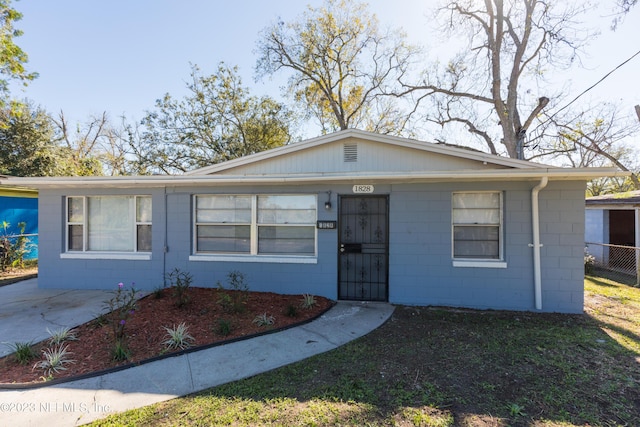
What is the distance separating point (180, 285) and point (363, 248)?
3.56 m

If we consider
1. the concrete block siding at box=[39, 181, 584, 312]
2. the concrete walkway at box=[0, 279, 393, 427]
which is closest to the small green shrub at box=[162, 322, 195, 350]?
the concrete walkway at box=[0, 279, 393, 427]

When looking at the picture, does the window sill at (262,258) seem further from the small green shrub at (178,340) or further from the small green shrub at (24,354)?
the small green shrub at (24,354)

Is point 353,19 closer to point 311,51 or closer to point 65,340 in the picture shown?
point 311,51

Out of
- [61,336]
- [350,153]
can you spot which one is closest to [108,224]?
[61,336]

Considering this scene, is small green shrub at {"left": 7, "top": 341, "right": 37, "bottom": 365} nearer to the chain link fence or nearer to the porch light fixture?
the porch light fixture

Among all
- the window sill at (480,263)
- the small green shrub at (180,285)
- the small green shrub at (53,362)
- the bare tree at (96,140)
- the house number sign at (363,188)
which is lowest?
the small green shrub at (53,362)

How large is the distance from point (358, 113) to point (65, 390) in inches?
758

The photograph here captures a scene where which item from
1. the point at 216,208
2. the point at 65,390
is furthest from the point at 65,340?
the point at 216,208

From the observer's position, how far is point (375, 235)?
596cm

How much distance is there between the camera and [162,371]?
336 centimetres

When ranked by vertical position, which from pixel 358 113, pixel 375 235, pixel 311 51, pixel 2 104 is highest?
pixel 311 51

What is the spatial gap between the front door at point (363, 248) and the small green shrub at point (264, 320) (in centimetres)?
171

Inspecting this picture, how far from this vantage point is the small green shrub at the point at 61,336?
3.92 meters

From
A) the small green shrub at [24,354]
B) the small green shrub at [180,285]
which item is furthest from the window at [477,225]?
the small green shrub at [24,354]
